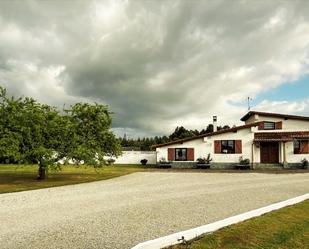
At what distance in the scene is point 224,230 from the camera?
24.5ft

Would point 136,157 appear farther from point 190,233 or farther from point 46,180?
point 190,233

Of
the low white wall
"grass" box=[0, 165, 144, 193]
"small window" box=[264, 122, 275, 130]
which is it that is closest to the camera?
"grass" box=[0, 165, 144, 193]

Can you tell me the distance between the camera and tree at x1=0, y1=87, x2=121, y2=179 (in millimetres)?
18938

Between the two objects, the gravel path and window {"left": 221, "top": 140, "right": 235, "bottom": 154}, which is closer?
the gravel path

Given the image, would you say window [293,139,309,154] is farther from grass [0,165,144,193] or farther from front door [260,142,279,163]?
grass [0,165,144,193]

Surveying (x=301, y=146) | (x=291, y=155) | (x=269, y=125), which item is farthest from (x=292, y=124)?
(x=291, y=155)

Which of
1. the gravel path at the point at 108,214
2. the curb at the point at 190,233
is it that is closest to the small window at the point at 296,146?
the gravel path at the point at 108,214

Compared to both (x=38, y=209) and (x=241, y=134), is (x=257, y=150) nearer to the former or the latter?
(x=241, y=134)

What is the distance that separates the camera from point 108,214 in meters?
9.36

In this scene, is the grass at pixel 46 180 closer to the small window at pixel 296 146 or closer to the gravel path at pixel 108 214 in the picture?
the gravel path at pixel 108 214

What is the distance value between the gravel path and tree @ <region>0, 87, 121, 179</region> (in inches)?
212

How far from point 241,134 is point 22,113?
21369 mm

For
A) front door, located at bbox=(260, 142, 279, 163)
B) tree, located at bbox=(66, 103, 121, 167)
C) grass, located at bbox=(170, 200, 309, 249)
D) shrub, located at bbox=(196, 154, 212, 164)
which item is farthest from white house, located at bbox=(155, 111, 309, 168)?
grass, located at bbox=(170, 200, 309, 249)

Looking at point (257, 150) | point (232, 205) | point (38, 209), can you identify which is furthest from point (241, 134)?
point (38, 209)
